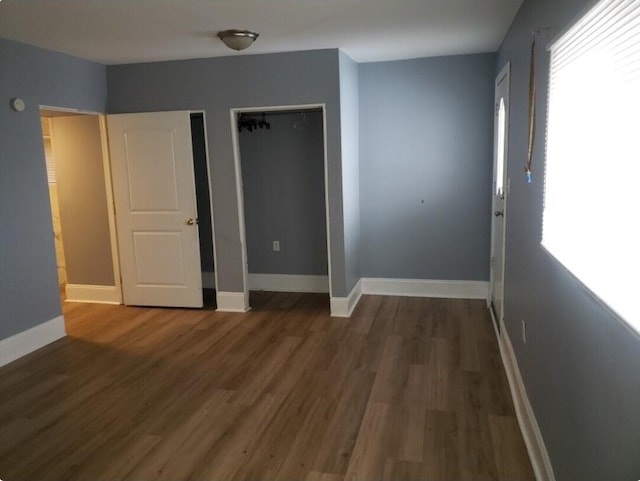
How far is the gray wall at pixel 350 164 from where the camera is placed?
14.5 feet

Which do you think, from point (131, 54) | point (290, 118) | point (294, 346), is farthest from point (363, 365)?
point (131, 54)

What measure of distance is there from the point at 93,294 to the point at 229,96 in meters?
2.57

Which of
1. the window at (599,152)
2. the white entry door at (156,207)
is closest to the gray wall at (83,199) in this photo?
the white entry door at (156,207)

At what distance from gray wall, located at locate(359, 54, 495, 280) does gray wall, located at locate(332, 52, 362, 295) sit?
0.10 meters

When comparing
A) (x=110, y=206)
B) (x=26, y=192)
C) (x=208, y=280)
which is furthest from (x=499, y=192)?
(x=26, y=192)

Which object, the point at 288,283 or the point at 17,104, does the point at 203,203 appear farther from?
the point at 17,104

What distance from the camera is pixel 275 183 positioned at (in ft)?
17.5

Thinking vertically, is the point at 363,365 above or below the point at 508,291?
below

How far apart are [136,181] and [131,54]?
1.18 m

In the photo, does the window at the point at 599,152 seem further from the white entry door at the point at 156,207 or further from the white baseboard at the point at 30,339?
the white baseboard at the point at 30,339

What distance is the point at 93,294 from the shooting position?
522 centimetres

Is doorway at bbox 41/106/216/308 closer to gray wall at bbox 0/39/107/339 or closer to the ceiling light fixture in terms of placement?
gray wall at bbox 0/39/107/339

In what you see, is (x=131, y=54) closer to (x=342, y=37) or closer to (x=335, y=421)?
(x=342, y=37)

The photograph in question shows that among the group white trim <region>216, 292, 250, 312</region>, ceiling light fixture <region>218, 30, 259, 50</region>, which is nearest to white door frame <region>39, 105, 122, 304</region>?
white trim <region>216, 292, 250, 312</region>
